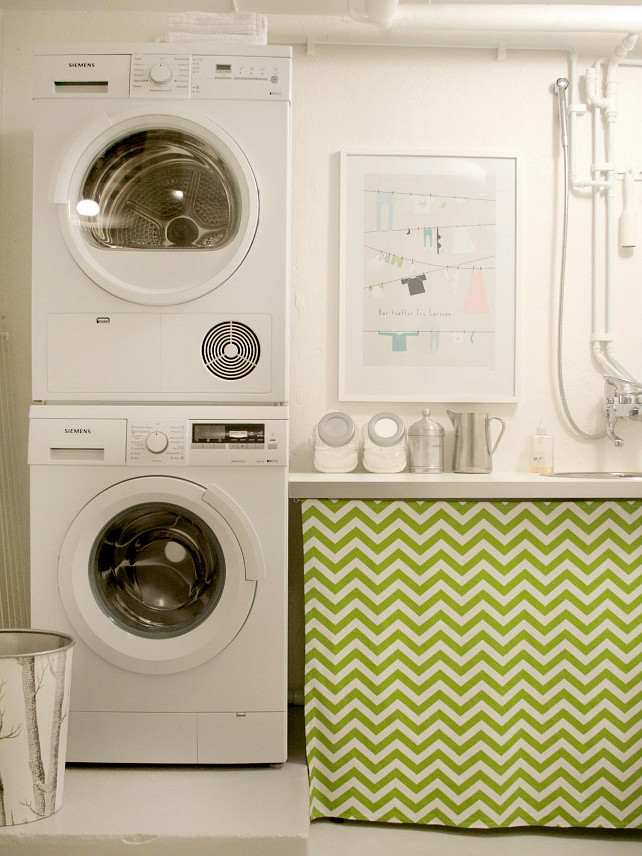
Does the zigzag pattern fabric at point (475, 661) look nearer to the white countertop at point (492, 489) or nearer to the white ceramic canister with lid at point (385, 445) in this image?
the white countertop at point (492, 489)

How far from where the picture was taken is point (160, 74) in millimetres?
1896

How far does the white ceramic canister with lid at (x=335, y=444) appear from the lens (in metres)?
2.28

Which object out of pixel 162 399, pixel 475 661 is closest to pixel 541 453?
pixel 475 661

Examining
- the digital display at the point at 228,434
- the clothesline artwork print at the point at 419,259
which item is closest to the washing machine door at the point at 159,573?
the digital display at the point at 228,434

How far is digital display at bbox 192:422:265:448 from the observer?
73.9 inches

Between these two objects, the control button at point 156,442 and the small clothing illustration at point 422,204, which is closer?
the control button at point 156,442

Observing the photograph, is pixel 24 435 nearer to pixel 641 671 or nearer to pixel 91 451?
pixel 91 451

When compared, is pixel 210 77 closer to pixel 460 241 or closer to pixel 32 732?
pixel 460 241

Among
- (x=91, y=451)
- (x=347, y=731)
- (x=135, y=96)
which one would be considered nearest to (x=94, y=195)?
(x=135, y=96)

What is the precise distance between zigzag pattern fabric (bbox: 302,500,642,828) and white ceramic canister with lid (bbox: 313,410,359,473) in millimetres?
374

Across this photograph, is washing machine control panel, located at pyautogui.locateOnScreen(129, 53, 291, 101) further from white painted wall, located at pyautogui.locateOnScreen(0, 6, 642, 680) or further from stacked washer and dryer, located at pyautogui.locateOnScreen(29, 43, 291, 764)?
white painted wall, located at pyautogui.locateOnScreen(0, 6, 642, 680)

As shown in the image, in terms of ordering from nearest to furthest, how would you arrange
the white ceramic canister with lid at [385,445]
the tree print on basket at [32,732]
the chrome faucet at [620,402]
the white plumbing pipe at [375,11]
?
the tree print on basket at [32,732] < the white plumbing pipe at [375,11] < the white ceramic canister with lid at [385,445] < the chrome faucet at [620,402]

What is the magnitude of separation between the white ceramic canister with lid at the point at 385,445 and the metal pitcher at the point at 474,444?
0.61 feet

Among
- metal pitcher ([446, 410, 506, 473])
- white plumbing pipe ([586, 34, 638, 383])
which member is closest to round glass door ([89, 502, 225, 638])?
metal pitcher ([446, 410, 506, 473])
